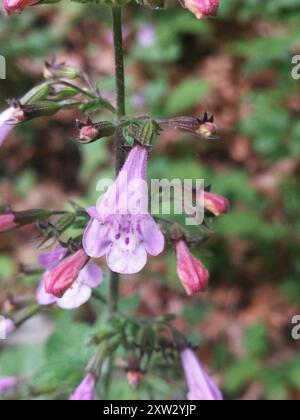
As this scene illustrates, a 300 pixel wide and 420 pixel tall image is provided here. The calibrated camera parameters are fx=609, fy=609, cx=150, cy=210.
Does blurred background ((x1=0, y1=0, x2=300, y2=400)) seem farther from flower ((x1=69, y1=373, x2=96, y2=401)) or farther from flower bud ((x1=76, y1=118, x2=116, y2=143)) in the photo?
flower bud ((x1=76, y1=118, x2=116, y2=143))

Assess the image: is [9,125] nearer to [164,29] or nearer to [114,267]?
[114,267]

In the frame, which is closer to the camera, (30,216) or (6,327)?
(30,216)

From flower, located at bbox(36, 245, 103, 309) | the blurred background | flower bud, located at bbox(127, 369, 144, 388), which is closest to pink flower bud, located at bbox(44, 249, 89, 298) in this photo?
flower, located at bbox(36, 245, 103, 309)

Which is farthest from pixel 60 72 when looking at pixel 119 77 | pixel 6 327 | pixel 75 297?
pixel 6 327

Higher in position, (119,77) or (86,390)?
(119,77)

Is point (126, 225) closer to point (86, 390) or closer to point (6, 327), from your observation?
point (86, 390)

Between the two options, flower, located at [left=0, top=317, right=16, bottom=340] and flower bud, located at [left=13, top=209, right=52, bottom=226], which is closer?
flower bud, located at [left=13, top=209, right=52, bottom=226]

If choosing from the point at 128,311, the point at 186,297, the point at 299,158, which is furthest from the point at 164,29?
the point at 128,311
